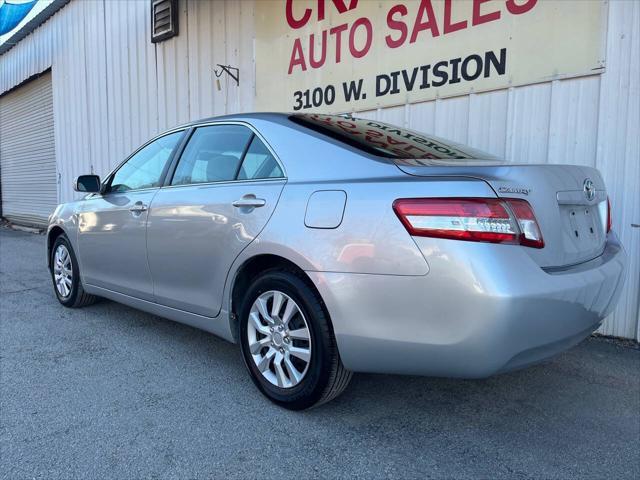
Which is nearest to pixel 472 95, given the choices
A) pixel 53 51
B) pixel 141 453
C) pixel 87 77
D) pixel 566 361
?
pixel 566 361

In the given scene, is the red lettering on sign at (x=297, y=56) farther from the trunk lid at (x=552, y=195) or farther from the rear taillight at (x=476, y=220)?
the rear taillight at (x=476, y=220)

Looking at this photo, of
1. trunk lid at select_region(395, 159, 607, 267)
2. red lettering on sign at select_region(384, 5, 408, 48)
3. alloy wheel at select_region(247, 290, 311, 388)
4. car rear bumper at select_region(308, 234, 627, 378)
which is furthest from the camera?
red lettering on sign at select_region(384, 5, 408, 48)

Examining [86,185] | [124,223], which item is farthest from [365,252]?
[86,185]

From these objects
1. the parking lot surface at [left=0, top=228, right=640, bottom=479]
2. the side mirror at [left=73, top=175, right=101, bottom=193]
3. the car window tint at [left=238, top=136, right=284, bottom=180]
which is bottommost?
the parking lot surface at [left=0, top=228, right=640, bottom=479]

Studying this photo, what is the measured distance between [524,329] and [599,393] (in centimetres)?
151

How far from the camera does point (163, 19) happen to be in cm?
853

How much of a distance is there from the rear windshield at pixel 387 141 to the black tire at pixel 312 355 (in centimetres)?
76

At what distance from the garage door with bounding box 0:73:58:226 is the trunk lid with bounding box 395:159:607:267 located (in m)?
12.9

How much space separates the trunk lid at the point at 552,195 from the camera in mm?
2055

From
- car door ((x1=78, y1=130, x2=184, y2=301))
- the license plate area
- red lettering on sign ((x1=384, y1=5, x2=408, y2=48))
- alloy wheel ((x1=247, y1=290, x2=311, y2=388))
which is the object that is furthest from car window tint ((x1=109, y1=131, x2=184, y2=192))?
red lettering on sign ((x1=384, y1=5, x2=408, y2=48))

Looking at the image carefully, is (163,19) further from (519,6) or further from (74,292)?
(519,6)

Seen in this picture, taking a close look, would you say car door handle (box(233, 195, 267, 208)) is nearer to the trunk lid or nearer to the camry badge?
the trunk lid

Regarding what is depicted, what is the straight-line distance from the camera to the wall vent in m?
8.37

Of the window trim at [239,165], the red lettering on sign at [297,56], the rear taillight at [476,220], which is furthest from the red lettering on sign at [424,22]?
the rear taillight at [476,220]
